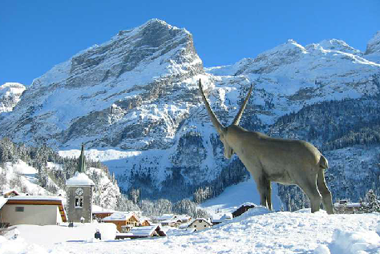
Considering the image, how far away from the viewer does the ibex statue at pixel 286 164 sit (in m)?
16.3

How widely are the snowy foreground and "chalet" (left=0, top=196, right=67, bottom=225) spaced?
2350cm

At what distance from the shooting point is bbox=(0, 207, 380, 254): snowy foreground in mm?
10114

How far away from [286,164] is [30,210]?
86.1 ft

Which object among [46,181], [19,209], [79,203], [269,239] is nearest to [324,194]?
[269,239]

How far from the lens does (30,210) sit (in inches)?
1444

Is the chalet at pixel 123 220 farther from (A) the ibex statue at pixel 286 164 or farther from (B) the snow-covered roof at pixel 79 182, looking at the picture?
(A) the ibex statue at pixel 286 164

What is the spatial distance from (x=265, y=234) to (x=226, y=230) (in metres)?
1.74

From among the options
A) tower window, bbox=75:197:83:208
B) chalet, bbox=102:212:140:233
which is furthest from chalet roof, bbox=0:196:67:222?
chalet, bbox=102:212:140:233

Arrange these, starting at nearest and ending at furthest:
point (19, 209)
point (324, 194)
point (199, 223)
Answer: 1. point (324, 194)
2. point (19, 209)
3. point (199, 223)

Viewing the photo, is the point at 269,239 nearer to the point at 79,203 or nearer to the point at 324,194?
the point at 324,194

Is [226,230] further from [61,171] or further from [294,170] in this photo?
[61,171]

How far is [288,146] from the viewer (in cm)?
1667

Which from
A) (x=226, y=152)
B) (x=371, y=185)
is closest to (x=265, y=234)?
(x=226, y=152)

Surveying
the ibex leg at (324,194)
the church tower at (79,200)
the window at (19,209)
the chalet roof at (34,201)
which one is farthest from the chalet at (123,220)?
the ibex leg at (324,194)
